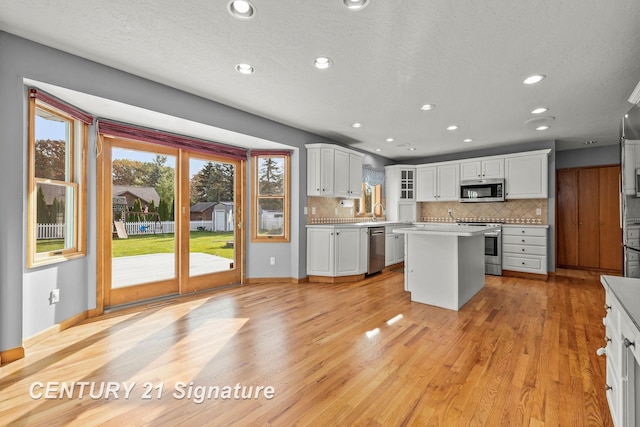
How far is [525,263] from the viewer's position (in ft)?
16.7

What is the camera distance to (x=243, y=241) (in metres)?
4.52

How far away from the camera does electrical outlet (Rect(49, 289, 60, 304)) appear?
8.44ft

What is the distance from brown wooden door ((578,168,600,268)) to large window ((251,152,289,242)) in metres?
5.96

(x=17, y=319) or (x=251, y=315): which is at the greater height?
(x=17, y=319)

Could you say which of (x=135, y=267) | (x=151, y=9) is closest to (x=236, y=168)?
(x=135, y=267)

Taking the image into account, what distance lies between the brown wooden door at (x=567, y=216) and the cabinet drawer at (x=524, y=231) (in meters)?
1.67

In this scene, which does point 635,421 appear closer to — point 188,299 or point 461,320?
point 461,320

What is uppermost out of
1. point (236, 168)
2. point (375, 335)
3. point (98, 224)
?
point (236, 168)

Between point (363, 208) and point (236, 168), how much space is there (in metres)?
2.91

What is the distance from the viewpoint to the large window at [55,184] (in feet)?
7.91

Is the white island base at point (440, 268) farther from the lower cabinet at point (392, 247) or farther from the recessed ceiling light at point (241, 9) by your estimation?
the recessed ceiling light at point (241, 9)

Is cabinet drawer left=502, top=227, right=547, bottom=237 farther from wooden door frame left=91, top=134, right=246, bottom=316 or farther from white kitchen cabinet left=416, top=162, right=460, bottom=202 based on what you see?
wooden door frame left=91, top=134, right=246, bottom=316

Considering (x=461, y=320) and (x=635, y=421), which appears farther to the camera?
(x=461, y=320)

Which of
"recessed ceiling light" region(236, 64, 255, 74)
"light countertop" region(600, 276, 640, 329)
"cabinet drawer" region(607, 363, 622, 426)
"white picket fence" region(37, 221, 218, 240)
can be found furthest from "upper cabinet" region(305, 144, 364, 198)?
"cabinet drawer" region(607, 363, 622, 426)
